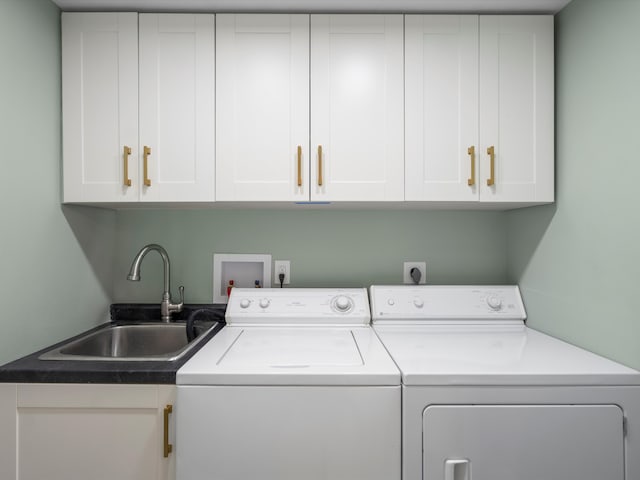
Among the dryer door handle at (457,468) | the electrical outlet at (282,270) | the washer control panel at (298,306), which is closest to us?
the dryer door handle at (457,468)

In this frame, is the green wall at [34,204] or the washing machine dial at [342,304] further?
the washing machine dial at [342,304]

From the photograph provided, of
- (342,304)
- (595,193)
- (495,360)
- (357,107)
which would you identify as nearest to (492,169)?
(595,193)

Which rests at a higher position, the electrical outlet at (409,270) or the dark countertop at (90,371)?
the electrical outlet at (409,270)

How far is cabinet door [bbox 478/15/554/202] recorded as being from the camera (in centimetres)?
151

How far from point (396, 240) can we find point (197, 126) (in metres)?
1.10

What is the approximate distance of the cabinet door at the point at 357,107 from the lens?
1.51 m

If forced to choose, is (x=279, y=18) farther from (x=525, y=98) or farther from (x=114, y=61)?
(x=525, y=98)

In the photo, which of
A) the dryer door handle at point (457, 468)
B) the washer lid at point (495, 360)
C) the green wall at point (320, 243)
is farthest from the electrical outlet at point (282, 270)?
the dryer door handle at point (457, 468)

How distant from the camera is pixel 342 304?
1694 mm

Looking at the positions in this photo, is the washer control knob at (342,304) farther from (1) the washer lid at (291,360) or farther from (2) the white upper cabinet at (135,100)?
(2) the white upper cabinet at (135,100)

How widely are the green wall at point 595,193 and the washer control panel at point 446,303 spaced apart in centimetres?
13

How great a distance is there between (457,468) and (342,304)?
779 mm

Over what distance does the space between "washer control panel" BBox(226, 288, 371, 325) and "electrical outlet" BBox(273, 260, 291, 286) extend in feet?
0.49

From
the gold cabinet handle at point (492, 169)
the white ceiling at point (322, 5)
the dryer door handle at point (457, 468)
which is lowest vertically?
the dryer door handle at point (457, 468)
